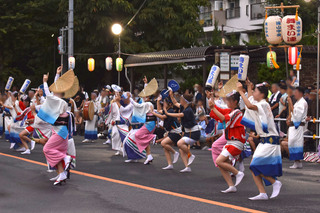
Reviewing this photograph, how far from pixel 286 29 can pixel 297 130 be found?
5511 mm

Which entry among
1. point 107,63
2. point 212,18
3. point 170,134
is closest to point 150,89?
point 170,134

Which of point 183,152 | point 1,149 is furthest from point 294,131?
point 1,149

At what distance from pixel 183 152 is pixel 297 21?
7833 millimetres

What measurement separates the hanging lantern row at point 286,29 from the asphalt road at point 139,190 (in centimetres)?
531

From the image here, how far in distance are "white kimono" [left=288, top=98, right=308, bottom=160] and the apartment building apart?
1107 inches

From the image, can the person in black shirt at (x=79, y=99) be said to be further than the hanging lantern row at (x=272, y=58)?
Yes

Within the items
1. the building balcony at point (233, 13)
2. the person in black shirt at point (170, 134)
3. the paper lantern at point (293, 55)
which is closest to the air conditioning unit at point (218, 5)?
the building balcony at point (233, 13)

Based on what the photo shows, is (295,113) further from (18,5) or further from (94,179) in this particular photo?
(18,5)

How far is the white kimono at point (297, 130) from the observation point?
42.1 feet

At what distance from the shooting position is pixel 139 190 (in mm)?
9523

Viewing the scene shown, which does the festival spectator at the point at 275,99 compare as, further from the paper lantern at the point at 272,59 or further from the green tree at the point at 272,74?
the green tree at the point at 272,74

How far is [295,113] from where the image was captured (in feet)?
42.2

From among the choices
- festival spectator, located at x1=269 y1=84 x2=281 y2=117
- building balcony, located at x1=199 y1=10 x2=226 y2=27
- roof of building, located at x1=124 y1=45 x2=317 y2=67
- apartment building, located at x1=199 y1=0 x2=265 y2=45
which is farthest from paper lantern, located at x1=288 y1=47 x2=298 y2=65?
building balcony, located at x1=199 y1=10 x2=226 y2=27

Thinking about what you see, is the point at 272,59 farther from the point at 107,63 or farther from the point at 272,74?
the point at 272,74
